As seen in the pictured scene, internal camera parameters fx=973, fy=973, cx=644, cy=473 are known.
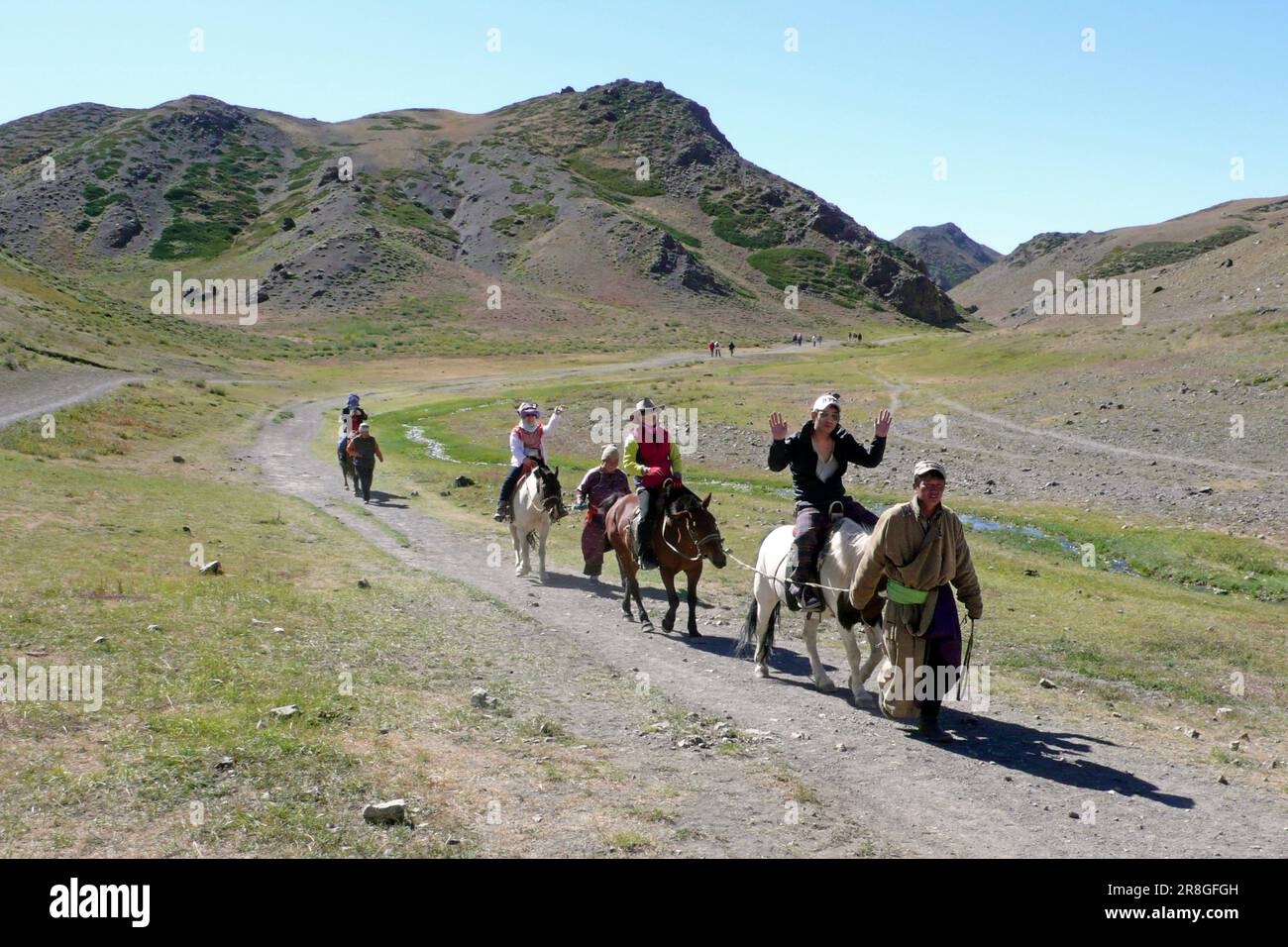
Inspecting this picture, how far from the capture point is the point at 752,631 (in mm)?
13570

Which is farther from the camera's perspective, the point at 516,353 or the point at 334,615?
the point at 516,353

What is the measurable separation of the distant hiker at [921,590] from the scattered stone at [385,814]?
17.2ft

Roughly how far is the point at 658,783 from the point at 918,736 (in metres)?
3.26

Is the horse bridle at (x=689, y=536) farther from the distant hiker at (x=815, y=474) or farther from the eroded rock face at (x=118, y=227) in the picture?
the eroded rock face at (x=118, y=227)

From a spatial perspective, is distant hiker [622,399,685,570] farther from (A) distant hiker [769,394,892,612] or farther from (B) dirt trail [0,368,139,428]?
(B) dirt trail [0,368,139,428]

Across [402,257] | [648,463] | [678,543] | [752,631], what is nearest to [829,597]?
[752,631]

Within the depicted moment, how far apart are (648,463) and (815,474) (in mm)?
3902

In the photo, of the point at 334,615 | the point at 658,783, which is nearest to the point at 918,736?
the point at 658,783

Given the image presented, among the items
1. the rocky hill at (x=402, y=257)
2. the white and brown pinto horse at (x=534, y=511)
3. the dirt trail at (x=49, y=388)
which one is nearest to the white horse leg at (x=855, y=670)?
the white and brown pinto horse at (x=534, y=511)

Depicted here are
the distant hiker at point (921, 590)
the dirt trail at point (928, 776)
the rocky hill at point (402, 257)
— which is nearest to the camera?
the dirt trail at point (928, 776)

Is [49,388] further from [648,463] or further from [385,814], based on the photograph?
[385,814]

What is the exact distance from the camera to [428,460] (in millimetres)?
38688

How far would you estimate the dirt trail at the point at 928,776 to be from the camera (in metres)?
7.79
